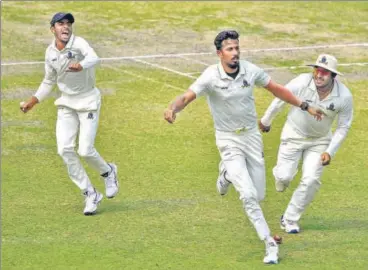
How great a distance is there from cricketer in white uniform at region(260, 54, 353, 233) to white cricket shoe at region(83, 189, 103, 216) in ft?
8.54

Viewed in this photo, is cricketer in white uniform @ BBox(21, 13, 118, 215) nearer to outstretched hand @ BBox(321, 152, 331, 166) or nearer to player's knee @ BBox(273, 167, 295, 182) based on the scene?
player's knee @ BBox(273, 167, 295, 182)

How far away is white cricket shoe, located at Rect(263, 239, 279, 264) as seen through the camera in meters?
16.3

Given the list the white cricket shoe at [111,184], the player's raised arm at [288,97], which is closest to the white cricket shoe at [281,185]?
the player's raised arm at [288,97]

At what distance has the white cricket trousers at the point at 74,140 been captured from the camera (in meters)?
18.3

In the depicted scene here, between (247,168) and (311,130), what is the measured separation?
1233 mm

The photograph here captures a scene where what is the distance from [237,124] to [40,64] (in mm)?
11191

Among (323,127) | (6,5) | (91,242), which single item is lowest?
(6,5)

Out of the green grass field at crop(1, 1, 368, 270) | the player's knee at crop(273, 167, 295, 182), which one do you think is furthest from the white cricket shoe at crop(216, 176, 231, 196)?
the player's knee at crop(273, 167, 295, 182)

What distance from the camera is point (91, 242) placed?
56.7ft

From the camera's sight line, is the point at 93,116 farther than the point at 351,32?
No

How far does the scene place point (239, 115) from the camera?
1656cm

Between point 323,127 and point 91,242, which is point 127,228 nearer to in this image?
point 91,242

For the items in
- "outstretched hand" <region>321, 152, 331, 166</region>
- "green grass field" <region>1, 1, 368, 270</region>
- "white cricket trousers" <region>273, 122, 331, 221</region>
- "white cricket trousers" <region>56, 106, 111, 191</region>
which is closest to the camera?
"green grass field" <region>1, 1, 368, 270</region>

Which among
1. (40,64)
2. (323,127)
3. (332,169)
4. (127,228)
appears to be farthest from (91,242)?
(40,64)
